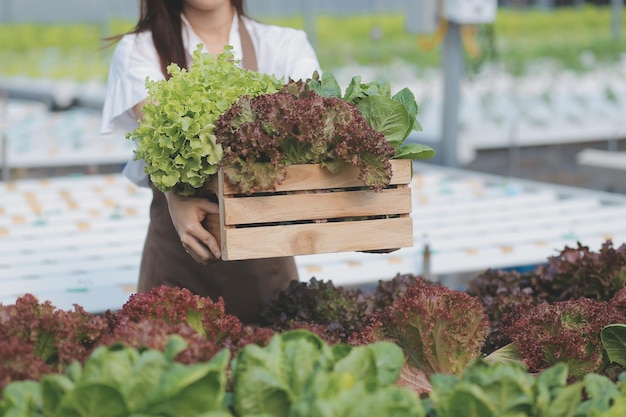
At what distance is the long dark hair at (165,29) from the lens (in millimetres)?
3252

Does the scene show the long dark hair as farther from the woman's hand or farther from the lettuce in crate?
the woman's hand

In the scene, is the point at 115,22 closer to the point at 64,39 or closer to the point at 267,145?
the point at 64,39

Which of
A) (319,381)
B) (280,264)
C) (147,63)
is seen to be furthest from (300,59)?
(319,381)

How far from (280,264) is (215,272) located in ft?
0.79

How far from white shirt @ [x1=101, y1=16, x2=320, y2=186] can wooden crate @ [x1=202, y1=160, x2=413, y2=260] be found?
1.50 feet

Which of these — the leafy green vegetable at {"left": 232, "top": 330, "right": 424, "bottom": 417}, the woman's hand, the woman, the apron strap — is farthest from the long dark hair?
the leafy green vegetable at {"left": 232, "top": 330, "right": 424, "bottom": 417}

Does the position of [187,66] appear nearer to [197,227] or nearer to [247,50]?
[247,50]

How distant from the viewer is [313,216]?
2.66 metres

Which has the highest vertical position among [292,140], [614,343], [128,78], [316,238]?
[128,78]

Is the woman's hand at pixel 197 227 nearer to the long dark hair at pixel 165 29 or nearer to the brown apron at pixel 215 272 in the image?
the brown apron at pixel 215 272

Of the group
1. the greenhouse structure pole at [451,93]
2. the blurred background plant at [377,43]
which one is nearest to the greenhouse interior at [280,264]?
the greenhouse structure pole at [451,93]

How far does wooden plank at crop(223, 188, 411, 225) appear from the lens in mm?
2609

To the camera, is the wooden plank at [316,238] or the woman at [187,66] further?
the woman at [187,66]

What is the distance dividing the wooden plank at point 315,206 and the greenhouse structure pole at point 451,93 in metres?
5.62
